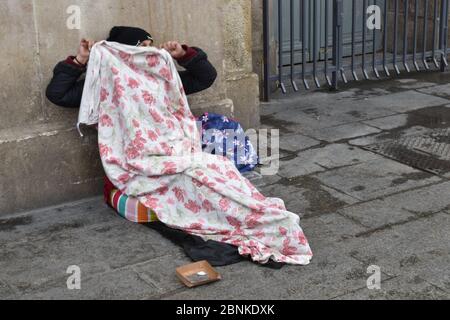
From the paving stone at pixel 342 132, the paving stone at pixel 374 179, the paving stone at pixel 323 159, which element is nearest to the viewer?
the paving stone at pixel 374 179

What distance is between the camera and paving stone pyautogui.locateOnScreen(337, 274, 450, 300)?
374cm

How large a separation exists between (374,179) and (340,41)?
2710 mm

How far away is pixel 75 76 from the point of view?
4.75 metres

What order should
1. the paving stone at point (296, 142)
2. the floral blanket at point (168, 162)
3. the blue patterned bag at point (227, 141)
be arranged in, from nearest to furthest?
the floral blanket at point (168, 162)
the blue patterned bag at point (227, 141)
the paving stone at point (296, 142)

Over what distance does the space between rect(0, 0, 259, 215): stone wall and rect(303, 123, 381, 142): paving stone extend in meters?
1.41

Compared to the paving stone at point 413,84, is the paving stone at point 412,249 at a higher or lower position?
lower

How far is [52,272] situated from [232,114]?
220 cm

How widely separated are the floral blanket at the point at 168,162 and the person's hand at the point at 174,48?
7 cm

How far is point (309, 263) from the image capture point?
4125mm

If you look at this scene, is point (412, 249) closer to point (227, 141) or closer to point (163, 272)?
point (163, 272)

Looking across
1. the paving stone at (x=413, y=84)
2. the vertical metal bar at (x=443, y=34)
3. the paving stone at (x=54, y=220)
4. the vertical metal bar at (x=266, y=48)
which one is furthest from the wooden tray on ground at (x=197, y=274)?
the vertical metal bar at (x=443, y=34)

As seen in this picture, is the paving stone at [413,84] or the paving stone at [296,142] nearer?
the paving stone at [296,142]

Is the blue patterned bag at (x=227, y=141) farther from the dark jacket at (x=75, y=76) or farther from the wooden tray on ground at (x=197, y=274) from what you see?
the wooden tray on ground at (x=197, y=274)

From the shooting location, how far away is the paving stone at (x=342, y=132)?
630 cm
